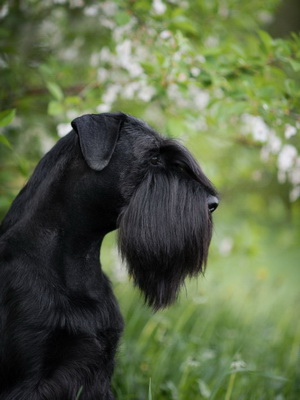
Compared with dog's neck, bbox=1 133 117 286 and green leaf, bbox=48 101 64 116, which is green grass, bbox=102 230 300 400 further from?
green leaf, bbox=48 101 64 116

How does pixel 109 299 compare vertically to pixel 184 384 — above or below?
above

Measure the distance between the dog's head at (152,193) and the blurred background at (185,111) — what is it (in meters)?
0.31

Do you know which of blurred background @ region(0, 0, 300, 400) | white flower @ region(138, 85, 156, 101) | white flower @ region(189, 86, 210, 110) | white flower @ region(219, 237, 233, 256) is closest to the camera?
blurred background @ region(0, 0, 300, 400)

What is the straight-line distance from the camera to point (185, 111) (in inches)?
128

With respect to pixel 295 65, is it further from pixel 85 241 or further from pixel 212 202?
pixel 85 241

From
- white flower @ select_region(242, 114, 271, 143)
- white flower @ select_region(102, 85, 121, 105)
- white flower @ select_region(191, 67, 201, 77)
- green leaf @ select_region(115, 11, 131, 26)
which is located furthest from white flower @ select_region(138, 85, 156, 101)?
white flower @ select_region(242, 114, 271, 143)

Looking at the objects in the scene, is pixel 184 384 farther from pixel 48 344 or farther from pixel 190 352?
pixel 48 344

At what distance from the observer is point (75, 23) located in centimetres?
404

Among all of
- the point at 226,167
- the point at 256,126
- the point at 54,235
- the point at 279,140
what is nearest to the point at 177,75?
the point at 256,126

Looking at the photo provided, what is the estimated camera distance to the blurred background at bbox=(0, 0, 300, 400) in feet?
9.77

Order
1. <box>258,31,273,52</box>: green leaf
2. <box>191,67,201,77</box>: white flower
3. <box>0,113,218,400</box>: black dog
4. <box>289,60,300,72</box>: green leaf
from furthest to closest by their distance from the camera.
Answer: <box>191,67,201,77</box>: white flower → <box>258,31,273,52</box>: green leaf → <box>289,60,300,72</box>: green leaf → <box>0,113,218,400</box>: black dog

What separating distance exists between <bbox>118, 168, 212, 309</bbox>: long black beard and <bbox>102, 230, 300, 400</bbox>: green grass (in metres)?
0.27

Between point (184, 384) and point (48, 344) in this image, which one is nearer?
point (48, 344)

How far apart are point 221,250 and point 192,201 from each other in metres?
2.01
